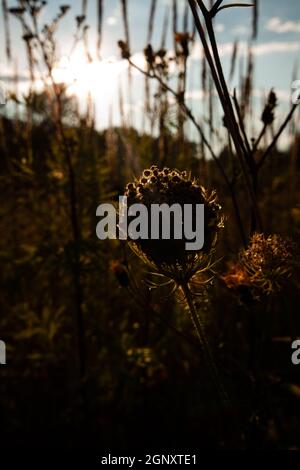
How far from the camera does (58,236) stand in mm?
2865

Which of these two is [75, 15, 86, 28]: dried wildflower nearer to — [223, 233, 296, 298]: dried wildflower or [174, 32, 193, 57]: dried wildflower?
[174, 32, 193, 57]: dried wildflower

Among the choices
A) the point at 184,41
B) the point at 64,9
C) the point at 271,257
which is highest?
the point at 64,9

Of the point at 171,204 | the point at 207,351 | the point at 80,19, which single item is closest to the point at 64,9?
the point at 80,19

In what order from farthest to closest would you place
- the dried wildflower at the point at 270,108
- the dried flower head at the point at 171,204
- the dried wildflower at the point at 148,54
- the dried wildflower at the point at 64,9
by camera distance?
the dried wildflower at the point at 64,9 < the dried wildflower at the point at 148,54 < the dried wildflower at the point at 270,108 < the dried flower head at the point at 171,204

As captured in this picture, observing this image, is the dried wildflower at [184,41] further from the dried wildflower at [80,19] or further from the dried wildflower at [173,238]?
the dried wildflower at [173,238]

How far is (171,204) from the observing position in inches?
42.0

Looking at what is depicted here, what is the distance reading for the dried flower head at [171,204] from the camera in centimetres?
107

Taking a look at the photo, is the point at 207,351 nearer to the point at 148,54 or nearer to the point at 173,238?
the point at 173,238

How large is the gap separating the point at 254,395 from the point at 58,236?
1630 mm

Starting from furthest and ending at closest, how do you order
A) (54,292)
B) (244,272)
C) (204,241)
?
(54,292) < (244,272) < (204,241)

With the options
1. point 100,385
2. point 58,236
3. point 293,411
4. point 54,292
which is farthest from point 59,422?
point 293,411

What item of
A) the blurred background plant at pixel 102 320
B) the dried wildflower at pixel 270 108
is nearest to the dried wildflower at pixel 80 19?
the blurred background plant at pixel 102 320
